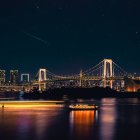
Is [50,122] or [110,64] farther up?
[110,64]

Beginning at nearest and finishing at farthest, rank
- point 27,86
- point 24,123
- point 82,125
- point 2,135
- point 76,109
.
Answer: point 2,135 → point 82,125 → point 24,123 → point 76,109 → point 27,86

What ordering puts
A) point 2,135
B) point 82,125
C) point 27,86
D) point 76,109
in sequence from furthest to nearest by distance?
point 27,86 < point 76,109 < point 82,125 < point 2,135

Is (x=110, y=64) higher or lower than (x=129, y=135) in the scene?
higher

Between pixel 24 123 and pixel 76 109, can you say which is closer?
pixel 24 123

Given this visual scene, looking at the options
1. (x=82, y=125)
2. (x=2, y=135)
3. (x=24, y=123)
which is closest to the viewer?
(x=2, y=135)

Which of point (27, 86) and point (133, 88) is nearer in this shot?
point (133, 88)

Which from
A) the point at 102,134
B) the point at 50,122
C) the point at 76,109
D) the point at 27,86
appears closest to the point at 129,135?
the point at 102,134

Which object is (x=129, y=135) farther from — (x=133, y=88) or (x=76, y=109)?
(x=133, y=88)

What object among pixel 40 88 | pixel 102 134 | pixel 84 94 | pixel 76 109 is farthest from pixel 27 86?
pixel 102 134

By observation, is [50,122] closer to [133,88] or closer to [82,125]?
[82,125]
